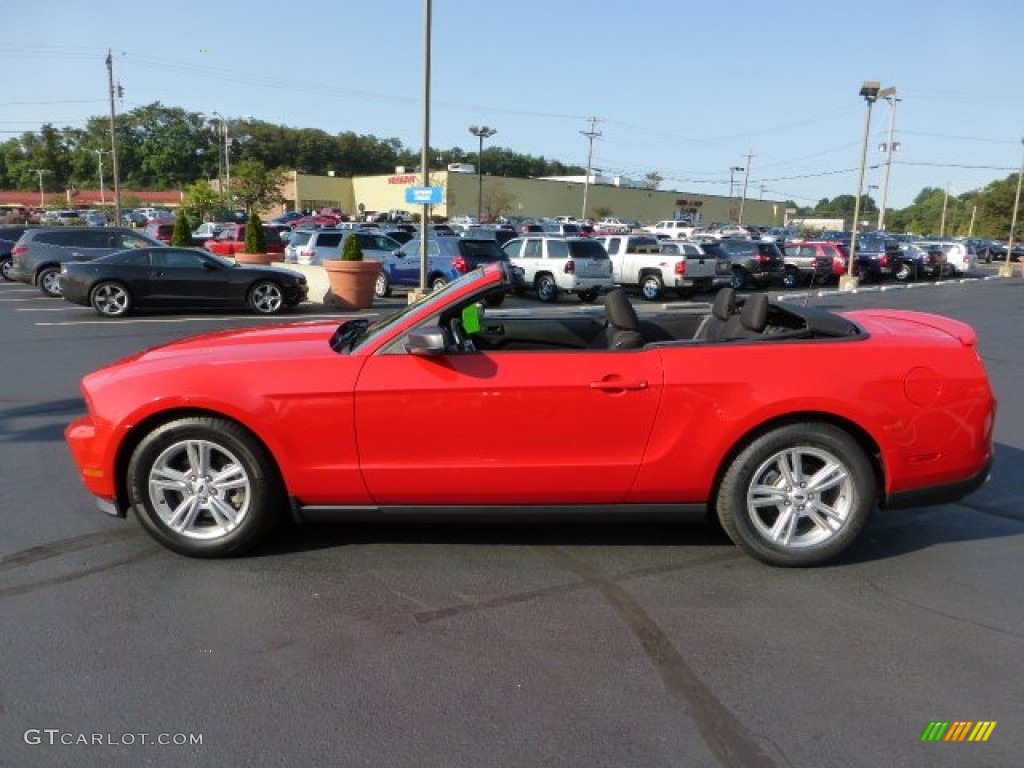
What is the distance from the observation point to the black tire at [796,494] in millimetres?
3879

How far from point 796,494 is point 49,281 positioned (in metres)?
19.0

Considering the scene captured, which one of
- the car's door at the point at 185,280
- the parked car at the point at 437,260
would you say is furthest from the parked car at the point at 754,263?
the car's door at the point at 185,280

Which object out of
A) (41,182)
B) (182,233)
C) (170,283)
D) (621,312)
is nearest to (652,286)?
(170,283)

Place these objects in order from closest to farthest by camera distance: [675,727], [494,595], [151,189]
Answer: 1. [675,727]
2. [494,595]
3. [151,189]

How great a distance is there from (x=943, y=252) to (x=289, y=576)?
36805mm

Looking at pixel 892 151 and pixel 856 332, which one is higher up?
pixel 892 151

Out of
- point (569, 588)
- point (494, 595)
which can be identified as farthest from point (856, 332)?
point (494, 595)

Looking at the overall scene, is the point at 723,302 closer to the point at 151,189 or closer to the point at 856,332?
the point at 856,332

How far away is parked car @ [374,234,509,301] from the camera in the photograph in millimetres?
19281

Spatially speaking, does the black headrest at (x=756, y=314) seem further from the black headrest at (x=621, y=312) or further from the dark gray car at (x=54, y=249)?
the dark gray car at (x=54, y=249)

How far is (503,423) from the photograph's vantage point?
380 centimetres

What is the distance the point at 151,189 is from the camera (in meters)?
119

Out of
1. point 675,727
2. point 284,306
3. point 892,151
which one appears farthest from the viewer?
point 892,151

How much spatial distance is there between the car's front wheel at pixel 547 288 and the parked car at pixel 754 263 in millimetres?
8293
